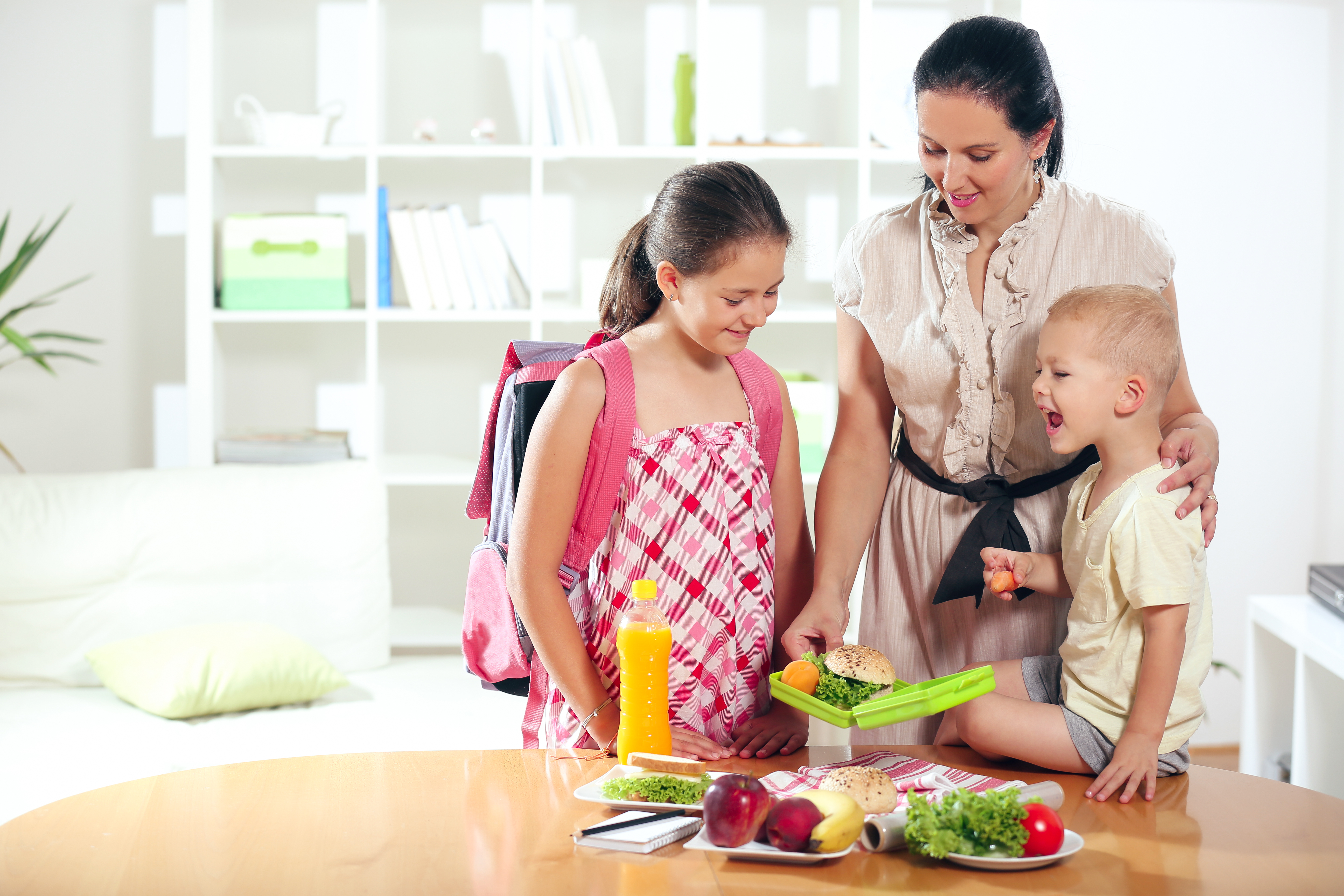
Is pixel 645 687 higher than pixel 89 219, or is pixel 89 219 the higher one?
pixel 89 219

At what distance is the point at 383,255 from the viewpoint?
3107 mm

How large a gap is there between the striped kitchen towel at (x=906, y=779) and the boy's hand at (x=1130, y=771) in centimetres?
8

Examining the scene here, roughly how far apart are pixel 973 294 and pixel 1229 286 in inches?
91.7

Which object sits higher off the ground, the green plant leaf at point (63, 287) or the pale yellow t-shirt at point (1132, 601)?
the green plant leaf at point (63, 287)

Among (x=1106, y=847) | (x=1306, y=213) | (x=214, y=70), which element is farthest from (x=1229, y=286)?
(x=214, y=70)

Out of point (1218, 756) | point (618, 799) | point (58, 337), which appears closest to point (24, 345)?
point (58, 337)

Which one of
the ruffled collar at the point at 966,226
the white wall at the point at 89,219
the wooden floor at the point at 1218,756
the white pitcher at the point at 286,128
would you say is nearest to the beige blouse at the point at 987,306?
the ruffled collar at the point at 966,226

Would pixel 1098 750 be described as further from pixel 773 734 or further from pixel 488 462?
pixel 488 462

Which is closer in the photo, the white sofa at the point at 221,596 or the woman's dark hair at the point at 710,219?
the woman's dark hair at the point at 710,219

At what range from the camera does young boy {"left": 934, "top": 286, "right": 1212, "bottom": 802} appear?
1.12 metres

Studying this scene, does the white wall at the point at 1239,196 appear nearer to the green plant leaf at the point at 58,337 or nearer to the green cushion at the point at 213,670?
the green cushion at the point at 213,670

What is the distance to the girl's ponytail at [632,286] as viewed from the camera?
4.76 ft

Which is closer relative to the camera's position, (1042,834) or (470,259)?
(1042,834)

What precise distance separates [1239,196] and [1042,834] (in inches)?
116
